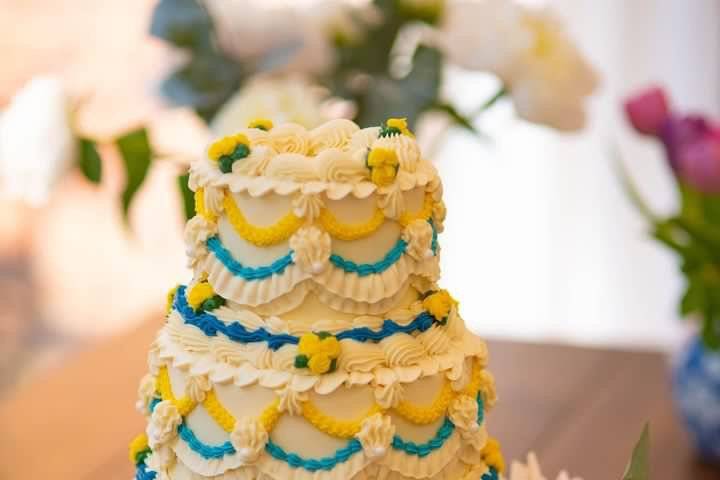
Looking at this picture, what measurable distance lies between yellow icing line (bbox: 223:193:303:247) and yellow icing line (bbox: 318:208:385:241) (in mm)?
20

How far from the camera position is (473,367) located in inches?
36.3

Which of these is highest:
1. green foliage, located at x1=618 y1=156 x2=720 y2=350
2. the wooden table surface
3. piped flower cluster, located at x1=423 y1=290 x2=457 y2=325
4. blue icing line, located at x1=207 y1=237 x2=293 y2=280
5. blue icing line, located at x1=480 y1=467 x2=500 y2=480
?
blue icing line, located at x1=207 y1=237 x2=293 y2=280

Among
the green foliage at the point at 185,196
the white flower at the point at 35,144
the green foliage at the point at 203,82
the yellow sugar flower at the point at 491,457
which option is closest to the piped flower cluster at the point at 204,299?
the yellow sugar flower at the point at 491,457

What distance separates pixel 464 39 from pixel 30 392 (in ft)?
2.92

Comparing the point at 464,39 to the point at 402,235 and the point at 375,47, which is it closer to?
the point at 375,47

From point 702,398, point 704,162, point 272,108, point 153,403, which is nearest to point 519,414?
point 702,398

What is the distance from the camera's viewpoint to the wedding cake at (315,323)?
0.83 meters

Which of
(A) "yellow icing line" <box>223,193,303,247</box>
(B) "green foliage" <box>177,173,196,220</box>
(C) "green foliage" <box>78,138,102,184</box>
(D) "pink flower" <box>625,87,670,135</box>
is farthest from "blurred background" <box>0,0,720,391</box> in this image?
(A) "yellow icing line" <box>223,193,303,247</box>

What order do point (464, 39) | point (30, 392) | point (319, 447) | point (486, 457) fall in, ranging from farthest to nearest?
point (30, 392) → point (464, 39) → point (486, 457) → point (319, 447)

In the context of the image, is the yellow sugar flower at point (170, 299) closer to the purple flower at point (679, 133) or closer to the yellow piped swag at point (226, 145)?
the yellow piped swag at point (226, 145)

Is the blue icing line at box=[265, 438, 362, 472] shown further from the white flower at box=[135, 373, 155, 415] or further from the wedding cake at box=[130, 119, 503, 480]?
the white flower at box=[135, 373, 155, 415]

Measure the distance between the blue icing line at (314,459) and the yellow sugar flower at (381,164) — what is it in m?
0.20

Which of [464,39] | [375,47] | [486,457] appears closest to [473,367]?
[486,457]

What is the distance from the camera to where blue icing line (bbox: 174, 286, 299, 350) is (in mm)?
839
